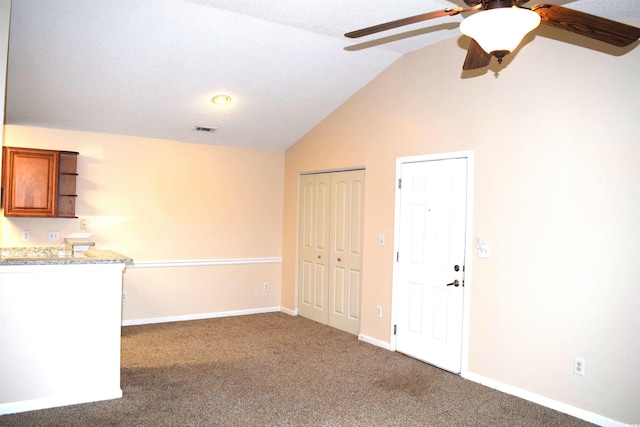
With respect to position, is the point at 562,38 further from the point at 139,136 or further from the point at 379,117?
the point at 139,136

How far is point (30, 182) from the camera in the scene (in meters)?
4.84

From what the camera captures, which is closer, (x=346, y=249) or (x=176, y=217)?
(x=346, y=249)

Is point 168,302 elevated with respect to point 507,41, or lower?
lower

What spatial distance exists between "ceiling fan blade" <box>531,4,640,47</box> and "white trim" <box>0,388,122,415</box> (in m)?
3.55

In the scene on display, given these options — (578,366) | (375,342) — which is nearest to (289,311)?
(375,342)

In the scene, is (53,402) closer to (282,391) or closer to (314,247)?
(282,391)

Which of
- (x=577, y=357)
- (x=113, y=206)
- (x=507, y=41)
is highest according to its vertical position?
(x=507, y=41)

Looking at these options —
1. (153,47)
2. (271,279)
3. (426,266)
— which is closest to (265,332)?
(271,279)

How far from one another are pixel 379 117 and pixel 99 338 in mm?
3335

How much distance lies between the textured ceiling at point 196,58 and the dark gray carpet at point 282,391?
2.46 metres

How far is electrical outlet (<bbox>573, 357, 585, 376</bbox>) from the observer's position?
333cm

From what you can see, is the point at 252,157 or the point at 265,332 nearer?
the point at 265,332

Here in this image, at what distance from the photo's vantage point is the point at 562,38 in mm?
3484

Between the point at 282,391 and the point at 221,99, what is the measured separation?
3047 mm
